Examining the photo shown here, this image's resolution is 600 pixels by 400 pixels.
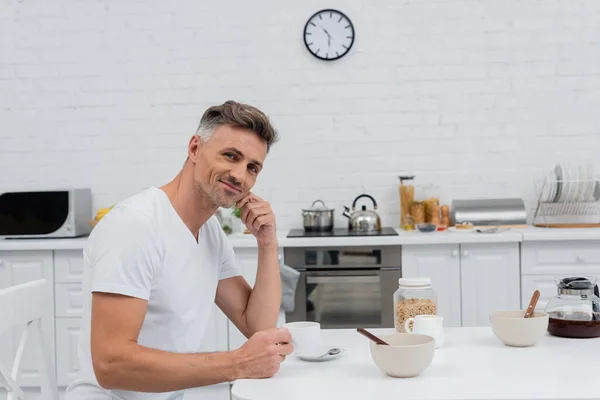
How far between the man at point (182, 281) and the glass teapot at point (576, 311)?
2.31 ft

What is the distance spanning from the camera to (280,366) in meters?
1.48

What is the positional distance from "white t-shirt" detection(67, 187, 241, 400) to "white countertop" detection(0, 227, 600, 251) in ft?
5.68

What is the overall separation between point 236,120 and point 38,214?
2484mm

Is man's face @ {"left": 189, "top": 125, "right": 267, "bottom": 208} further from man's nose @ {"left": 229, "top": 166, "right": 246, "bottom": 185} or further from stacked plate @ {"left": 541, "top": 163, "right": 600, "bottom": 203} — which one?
stacked plate @ {"left": 541, "top": 163, "right": 600, "bottom": 203}

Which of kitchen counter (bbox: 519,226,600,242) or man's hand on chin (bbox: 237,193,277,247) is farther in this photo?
kitchen counter (bbox: 519,226,600,242)

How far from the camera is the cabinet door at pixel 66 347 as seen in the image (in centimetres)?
360

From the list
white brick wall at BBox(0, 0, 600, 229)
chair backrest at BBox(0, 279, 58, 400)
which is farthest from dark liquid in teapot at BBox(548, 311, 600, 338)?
white brick wall at BBox(0, 0, 600, 229)

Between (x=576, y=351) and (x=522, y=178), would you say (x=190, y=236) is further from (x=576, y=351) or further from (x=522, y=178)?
(x=522, y=178)

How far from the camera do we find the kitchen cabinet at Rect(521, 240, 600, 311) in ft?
11.3

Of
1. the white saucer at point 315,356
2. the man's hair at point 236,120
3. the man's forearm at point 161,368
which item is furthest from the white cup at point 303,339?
the man's hair at point 236,120

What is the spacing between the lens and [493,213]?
151 inches

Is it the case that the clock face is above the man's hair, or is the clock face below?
above

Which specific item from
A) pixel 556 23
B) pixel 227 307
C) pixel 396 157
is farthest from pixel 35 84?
pixel 556 23

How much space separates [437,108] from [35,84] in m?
2.52
